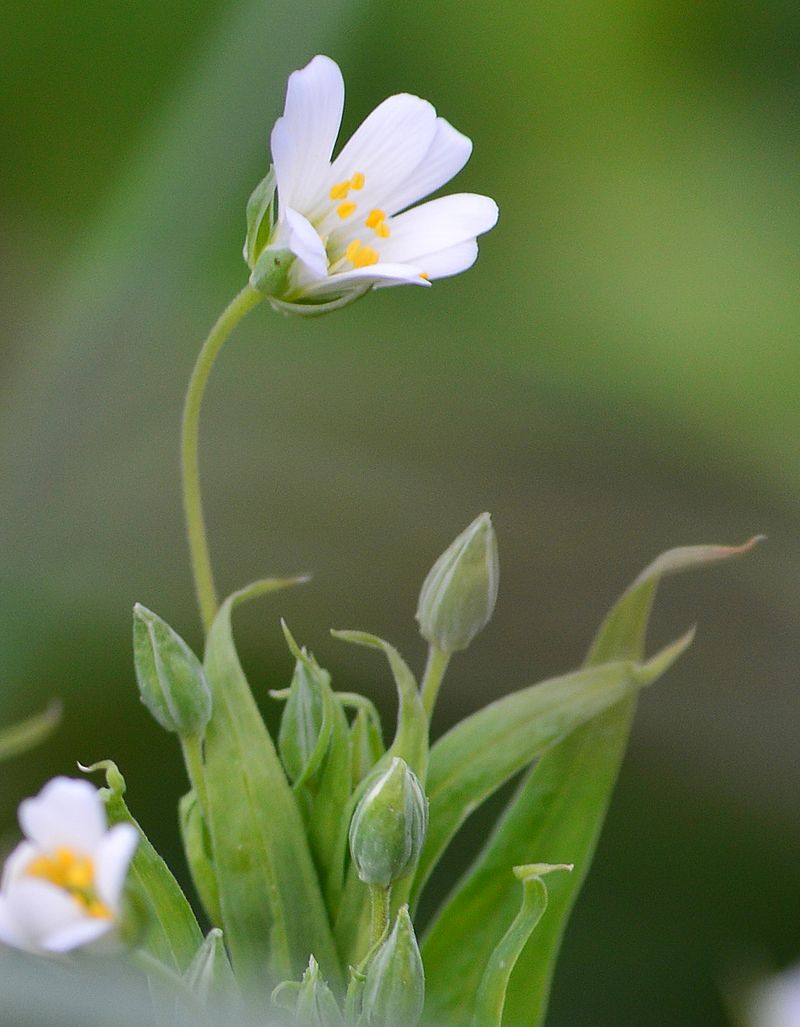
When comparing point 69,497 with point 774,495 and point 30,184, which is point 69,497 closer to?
point 30,184

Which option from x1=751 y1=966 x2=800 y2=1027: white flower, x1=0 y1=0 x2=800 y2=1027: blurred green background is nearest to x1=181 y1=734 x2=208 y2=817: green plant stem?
x1=751 y1=966 x2=800 y2=1027: white flower

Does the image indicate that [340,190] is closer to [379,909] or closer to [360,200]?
[360,200]

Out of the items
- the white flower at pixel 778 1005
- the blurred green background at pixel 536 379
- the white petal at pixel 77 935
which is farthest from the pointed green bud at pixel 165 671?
the blurred green background at pixel 536 379

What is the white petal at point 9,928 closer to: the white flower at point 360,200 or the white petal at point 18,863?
the white petal at point 18,863

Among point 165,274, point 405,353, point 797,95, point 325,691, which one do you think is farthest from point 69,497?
point 797,95

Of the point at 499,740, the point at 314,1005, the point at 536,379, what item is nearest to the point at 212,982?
the point at 314,1005

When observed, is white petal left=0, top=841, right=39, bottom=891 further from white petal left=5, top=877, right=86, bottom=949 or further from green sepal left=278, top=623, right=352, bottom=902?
green sepal left=278, top=623, right=352, bottom=902

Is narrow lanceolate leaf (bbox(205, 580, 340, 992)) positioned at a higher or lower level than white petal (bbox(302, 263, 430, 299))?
lower
